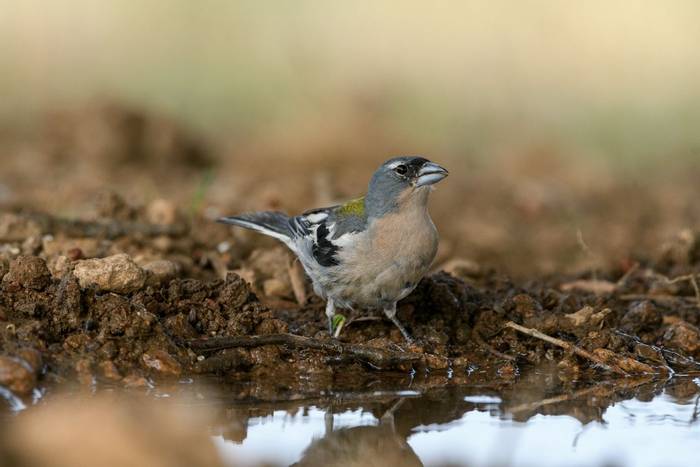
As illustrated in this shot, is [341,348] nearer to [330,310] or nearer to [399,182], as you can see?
[330,310]

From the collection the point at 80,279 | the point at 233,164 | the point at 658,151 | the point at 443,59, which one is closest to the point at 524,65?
the point at 443,59

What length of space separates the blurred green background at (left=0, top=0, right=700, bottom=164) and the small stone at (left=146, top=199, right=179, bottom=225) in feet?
16.3

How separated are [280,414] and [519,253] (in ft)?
14.5

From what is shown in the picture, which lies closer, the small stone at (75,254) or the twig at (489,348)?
the twig at (489,348)

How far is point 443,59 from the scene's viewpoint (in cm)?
1446

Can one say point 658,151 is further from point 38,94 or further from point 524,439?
point 524,439

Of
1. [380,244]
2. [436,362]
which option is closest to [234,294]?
[380,244]

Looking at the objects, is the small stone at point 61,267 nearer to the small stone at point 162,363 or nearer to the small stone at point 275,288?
the small stone at point 162,363

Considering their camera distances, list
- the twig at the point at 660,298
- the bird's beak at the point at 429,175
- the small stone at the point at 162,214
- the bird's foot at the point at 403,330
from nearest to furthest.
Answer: the bird's foot at the point at 403,330
the bird's beak at the point at 429,175
the twig at the point at 660,298
the small stone at the point at 162,214

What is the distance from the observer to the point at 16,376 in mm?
4699

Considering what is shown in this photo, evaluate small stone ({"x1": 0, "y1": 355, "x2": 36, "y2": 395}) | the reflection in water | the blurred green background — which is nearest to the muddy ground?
small stone ({"x1": 0, "y1": 355, "x2": 36, "y2": 395})

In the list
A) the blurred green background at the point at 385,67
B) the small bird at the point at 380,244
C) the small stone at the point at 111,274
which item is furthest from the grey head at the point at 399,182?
the blurred green background at the point at 385,67

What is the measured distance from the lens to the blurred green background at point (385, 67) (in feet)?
42.5

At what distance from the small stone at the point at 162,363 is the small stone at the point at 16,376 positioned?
596mm
